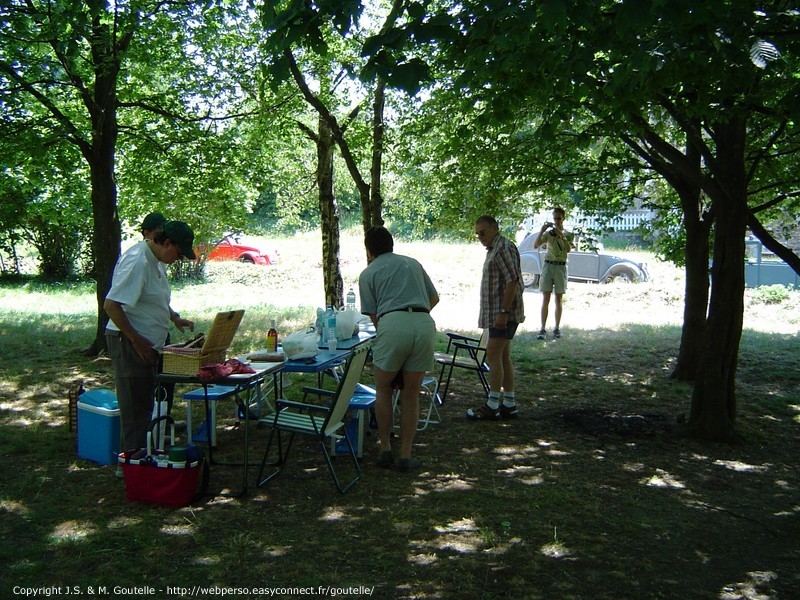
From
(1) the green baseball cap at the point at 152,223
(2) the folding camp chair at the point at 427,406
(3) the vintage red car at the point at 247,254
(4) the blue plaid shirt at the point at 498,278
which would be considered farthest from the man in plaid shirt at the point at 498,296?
(3) the vintage red car at the point at 247,254

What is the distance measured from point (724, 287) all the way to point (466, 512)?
3.22m

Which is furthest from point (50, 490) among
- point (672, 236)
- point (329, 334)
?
point (672, 236)

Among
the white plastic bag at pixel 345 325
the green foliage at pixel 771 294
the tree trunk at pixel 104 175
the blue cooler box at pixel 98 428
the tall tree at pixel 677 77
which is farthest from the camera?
the green foliage at pixel 771 294

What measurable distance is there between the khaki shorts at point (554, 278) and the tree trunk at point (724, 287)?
4.72 m

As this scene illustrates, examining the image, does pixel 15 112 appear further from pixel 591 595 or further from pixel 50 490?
pixel 591 595

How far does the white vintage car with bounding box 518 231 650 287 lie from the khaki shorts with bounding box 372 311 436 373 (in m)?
13.2

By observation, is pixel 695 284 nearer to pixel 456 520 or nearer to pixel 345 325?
pixel 345 325

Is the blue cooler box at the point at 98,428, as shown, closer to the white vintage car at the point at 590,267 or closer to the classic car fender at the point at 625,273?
the white vintage car at the point at 590,267

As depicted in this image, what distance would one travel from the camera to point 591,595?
140 inches

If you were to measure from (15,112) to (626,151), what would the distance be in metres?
7.25

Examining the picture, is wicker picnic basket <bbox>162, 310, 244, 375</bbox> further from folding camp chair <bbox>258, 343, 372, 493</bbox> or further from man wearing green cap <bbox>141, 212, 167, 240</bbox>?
man wearing green cap <bbox>141, 212, 167, 240</bbox>

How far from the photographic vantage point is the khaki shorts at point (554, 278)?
1113cm

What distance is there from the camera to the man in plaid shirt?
654cm

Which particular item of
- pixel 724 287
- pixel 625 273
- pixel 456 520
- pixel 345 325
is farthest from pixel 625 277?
pixel 456 520
